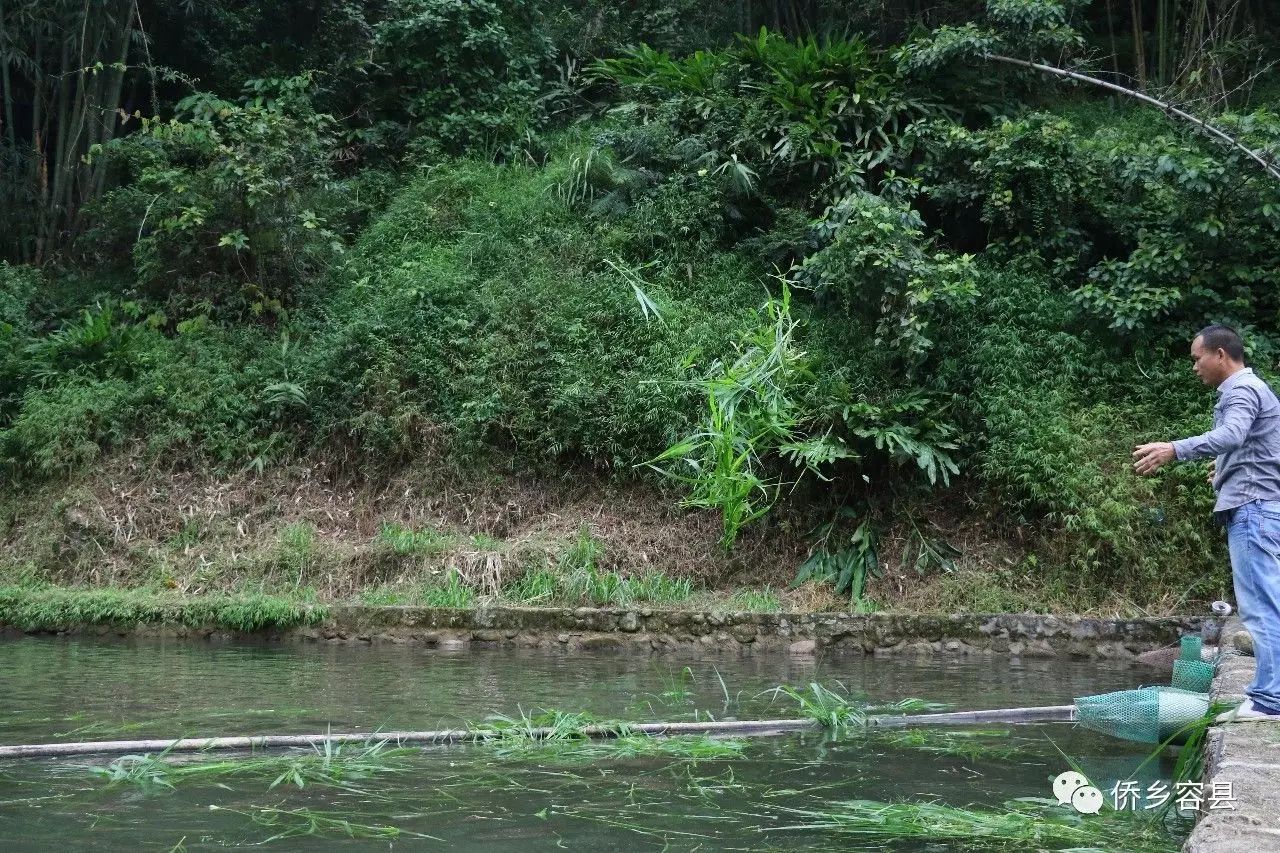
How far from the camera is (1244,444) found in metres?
4.39

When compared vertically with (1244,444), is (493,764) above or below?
below

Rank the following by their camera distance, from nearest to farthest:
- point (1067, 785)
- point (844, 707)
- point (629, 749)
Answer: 1. point (1067, 785)
2. point (629, 749)
3. point (844, 707)

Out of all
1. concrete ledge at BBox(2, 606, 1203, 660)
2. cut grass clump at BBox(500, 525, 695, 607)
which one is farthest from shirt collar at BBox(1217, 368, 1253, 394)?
cut grass clump at BBox(500, 525, 695, 607)

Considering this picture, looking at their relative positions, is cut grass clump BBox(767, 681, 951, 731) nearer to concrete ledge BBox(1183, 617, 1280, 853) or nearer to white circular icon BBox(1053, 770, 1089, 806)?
white circular icon BBox(1053, 770, 1089, 806)

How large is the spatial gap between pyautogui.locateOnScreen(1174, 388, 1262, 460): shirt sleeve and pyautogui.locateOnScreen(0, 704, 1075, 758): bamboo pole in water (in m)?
1.62

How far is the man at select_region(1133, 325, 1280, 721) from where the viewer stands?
13.5 feet

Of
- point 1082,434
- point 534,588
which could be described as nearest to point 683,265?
point 534,588

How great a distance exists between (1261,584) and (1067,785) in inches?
41.4

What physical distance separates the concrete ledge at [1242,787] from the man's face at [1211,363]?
4.26 ft

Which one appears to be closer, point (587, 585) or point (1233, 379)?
point (1233, 379)

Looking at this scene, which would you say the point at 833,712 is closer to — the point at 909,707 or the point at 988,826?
the point at 909,707

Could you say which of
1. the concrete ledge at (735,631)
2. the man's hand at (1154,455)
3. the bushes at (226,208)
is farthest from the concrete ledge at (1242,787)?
the bushes at (226,208)

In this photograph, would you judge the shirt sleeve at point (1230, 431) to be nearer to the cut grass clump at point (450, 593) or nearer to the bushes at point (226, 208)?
the cut grass clump at point (450, 593)

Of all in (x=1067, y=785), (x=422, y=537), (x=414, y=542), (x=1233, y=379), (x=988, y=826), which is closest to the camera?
(x=988, y=826)
